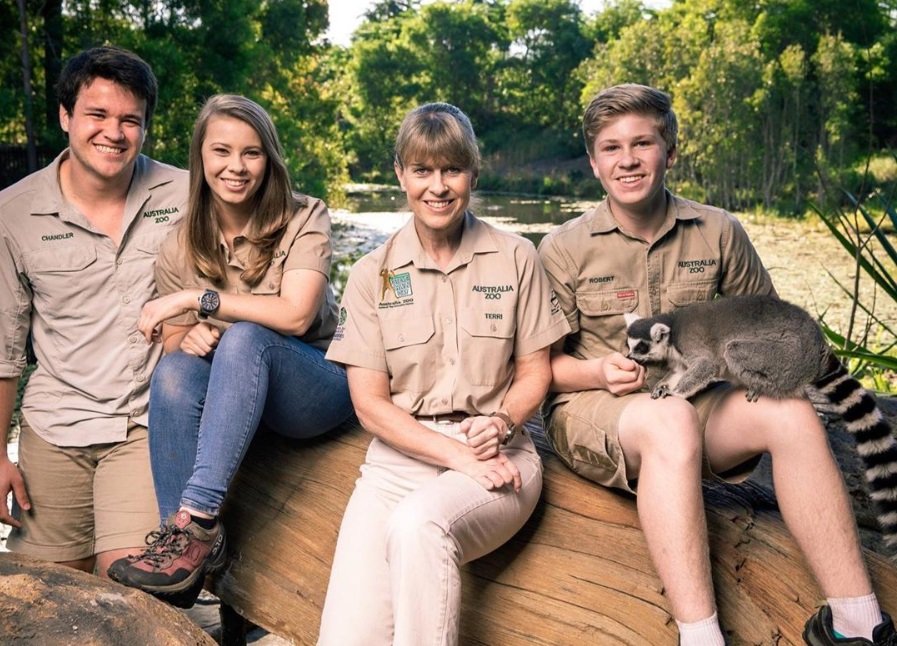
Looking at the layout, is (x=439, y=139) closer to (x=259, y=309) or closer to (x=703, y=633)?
(x=259, y=309)

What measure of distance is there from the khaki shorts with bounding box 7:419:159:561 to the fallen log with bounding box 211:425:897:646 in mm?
380

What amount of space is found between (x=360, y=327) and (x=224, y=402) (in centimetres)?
43

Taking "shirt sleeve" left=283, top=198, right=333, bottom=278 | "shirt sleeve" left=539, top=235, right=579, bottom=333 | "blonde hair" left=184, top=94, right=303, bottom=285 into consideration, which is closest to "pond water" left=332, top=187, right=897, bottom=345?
"shirt sleeve" left=539, top=235, right=579, bottom=333

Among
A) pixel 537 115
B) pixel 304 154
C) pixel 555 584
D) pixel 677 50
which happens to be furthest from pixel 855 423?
pixel 537 115

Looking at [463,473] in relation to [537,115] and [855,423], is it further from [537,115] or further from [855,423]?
[537,115]

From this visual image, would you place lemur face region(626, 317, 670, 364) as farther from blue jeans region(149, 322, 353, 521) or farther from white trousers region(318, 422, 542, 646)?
blue jeans region(149, 322, 353, 521)

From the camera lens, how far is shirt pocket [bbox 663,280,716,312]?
272 centimetres

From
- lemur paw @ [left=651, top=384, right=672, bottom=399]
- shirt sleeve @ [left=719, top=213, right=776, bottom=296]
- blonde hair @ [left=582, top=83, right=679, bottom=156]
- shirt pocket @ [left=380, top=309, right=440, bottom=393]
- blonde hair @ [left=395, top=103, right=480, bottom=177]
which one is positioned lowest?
lemur paw @ [left=651, top=384, right=672, bottom=399]

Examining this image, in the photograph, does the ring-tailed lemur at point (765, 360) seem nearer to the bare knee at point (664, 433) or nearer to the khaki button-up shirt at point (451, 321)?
the bare knee at point (664, 433)

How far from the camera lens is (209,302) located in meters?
2.66

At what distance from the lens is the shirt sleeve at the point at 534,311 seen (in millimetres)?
2512

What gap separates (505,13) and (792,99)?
101ft

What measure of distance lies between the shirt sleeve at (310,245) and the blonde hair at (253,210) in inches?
2.0

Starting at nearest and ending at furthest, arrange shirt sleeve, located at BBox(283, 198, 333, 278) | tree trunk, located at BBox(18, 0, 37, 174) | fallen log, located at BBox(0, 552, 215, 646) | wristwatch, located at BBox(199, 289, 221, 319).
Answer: fallen log, located at BBox(0, 552, 215, 646) < wristwatch, located at BBox(199, 289, 221, 319) < shirt sleeve, located at BBox(283, 198, 333, 278) < tree trunk, located at BBox(18, 0, 37, 174)
